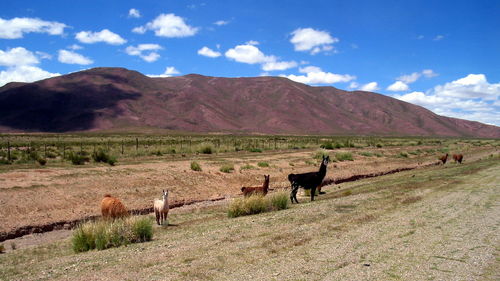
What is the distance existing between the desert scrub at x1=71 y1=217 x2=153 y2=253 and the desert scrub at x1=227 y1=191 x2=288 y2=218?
4.19 meters

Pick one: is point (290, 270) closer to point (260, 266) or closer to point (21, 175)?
point (260, 266)

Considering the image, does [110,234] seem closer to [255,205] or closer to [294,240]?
[294,240]

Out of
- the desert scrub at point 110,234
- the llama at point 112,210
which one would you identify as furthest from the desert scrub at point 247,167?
the desert scrub at point 110,234

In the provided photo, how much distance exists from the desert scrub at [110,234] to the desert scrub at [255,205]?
4.19 m

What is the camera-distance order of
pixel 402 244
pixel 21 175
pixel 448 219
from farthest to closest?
pixel 21 175 → pixel 448 219 → pixel 402 244

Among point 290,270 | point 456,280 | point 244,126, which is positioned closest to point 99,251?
point 290,270

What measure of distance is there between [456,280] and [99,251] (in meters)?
8.05

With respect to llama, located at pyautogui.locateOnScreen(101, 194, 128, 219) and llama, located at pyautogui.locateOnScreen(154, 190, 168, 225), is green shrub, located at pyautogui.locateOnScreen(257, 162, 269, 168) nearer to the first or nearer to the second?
llama, located at pyautogui.locateOnScreen(154, 190, 168, 225)

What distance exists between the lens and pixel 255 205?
15.0 metres

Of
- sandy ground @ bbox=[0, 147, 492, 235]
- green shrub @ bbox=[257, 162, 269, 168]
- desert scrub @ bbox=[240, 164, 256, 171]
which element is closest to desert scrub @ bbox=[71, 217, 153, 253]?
sandy ground @ bbox=[0, 147, 492, 235]

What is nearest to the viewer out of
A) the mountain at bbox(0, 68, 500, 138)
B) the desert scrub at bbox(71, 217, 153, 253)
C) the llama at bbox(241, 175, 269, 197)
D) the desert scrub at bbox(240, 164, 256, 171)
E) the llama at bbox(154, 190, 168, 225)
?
the desert scrub at bbox(71, 217, 153, 253)

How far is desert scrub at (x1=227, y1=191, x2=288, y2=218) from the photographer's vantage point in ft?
48.2

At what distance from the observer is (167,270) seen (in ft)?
25.0

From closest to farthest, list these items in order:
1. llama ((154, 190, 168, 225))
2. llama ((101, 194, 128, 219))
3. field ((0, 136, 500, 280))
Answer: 1. field ((0, 136, 500, 280))
2. llama ((101, 194, 128, 219))
3. llama ((154, 190, 168, 225))
